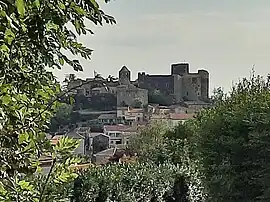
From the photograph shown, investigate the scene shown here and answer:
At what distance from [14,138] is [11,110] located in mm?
125

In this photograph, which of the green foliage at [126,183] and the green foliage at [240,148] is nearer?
the green foliage at [240,148]

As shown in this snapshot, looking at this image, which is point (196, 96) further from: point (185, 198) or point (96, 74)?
point (96, 74)

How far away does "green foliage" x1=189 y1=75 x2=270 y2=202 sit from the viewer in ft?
33.5

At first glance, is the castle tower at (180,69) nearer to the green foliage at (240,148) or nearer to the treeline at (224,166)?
the treeline at (224,166)

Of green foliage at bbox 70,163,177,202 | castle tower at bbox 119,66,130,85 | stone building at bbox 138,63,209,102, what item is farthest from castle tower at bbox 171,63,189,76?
green foliage at bbox 70,163,177,202

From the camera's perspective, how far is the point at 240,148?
10.6 m

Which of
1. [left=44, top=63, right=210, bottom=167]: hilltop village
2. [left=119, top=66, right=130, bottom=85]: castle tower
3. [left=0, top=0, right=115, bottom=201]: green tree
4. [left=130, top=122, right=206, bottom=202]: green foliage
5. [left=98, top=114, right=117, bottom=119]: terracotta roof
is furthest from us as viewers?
[left=98, top=114, right=117, bottom=119]: terracotta roof

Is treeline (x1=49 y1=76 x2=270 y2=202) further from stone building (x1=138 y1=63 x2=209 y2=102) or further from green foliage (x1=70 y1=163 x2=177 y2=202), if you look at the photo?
stone building (x1=138 y1=63 x2=209 y2=102)

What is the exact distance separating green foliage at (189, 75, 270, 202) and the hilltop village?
838 cm

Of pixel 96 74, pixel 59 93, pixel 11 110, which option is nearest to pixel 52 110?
pixel 59 93

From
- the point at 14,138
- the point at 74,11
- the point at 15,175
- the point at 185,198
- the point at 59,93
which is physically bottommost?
the point at 185,198

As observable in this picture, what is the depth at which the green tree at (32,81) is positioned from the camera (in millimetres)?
1615

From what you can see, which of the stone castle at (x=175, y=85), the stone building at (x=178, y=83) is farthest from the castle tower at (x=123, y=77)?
the stone building at (x=178, y=83)

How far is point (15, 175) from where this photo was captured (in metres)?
1.78
